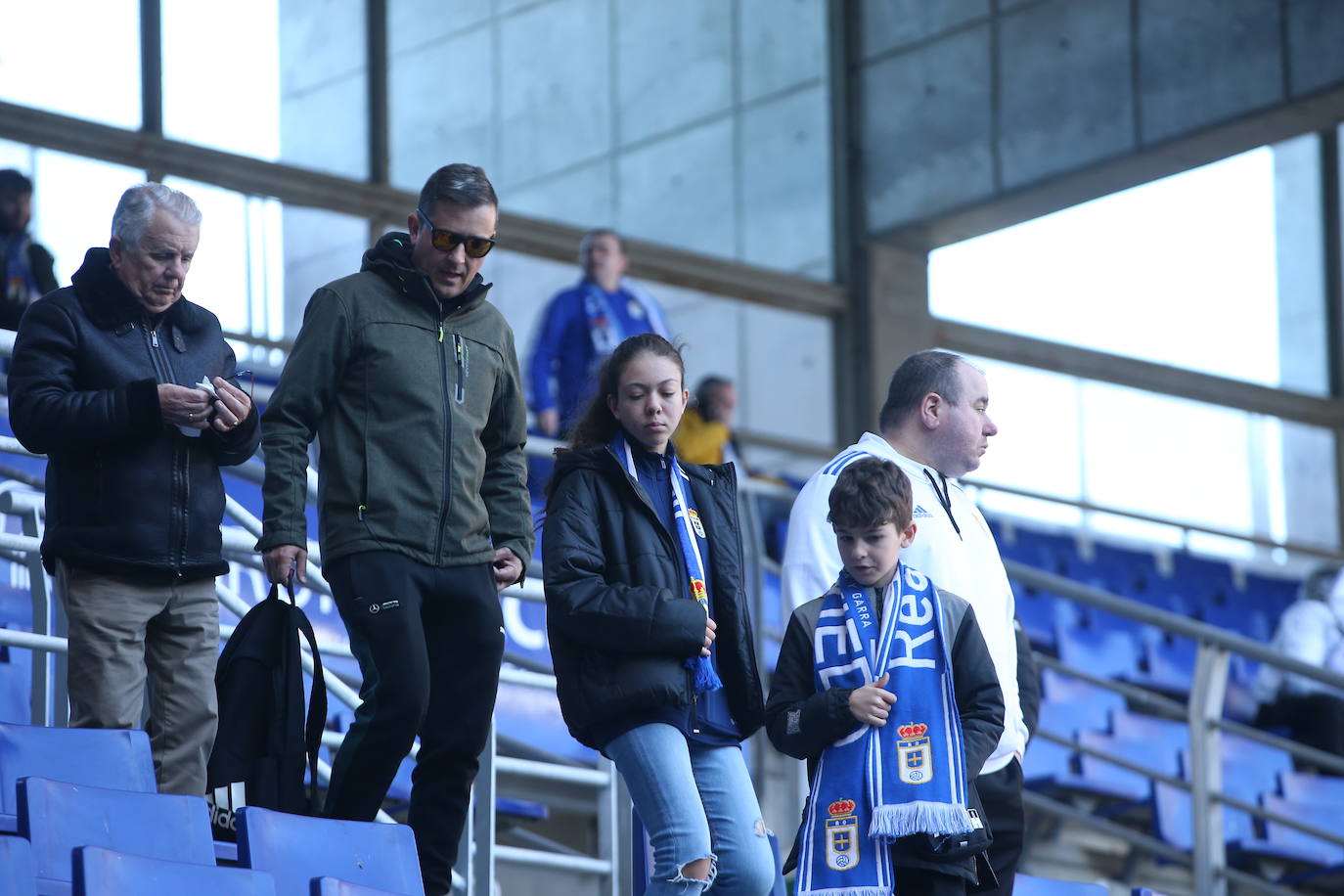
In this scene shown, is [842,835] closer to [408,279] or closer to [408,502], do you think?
[408,502]

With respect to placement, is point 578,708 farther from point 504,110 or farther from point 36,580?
point 504,110

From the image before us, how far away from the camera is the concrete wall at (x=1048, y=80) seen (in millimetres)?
8828

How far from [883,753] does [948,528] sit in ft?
1.89

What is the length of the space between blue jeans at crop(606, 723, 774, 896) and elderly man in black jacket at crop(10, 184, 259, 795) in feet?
2.58

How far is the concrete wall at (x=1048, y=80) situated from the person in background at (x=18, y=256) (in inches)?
202

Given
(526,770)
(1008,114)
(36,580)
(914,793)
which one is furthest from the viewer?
(1008,114)

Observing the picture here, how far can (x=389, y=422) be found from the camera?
3504mm

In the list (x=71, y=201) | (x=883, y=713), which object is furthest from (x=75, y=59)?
(x=883, y=713)

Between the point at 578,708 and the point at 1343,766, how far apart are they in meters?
3.67

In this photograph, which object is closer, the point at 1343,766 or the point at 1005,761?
the point at 1005,761

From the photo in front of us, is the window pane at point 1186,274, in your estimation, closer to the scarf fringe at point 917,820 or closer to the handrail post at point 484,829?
the handrail post at point 484,829

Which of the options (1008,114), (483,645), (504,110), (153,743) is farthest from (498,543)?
(504,110)

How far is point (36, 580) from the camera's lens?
411cm

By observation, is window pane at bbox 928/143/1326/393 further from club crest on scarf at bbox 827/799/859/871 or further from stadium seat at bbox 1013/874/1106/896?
club crest on scarf at bbox 827/799/859/871
